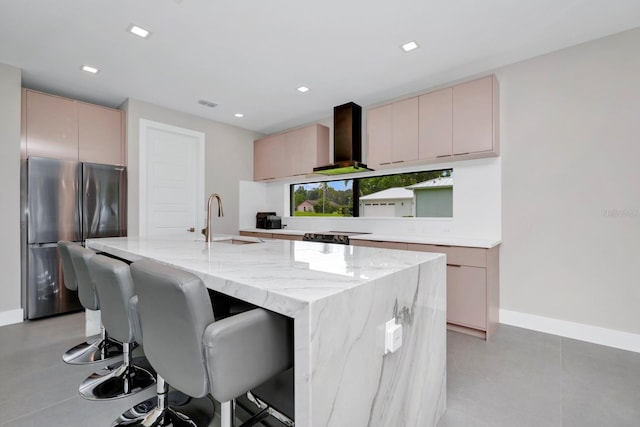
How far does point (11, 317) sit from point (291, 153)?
3.84 meters

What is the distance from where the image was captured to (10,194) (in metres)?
3.09

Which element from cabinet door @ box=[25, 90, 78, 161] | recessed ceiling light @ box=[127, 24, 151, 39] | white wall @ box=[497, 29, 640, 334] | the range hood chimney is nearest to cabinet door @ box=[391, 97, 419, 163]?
the range hood chimney

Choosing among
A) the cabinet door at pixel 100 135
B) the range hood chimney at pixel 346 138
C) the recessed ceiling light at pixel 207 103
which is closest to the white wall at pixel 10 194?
the cabinet door at pixel 100 135

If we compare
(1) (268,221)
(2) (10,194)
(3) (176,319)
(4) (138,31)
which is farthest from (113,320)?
(1) (268,221)

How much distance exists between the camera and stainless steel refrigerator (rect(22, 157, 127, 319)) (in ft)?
10.4

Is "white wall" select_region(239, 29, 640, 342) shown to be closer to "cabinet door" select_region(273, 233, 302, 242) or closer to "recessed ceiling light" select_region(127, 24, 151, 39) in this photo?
"cabinet door" select_region(273, 233, 302, 242)

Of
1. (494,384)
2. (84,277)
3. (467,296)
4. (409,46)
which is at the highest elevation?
(409,46)

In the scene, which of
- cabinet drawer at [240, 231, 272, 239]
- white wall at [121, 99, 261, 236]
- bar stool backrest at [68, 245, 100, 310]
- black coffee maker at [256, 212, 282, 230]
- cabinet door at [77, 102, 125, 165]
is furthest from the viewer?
black coffee maker at [256, 212, 282, 230]

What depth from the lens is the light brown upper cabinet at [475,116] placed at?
2.96 meters

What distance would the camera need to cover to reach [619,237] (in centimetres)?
256

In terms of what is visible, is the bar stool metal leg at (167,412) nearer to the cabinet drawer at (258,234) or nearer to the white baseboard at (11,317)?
the white baseboard at (11,317)

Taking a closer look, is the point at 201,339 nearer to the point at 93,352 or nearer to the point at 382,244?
the point at 93,352

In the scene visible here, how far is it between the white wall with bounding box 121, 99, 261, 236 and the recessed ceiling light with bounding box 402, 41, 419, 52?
3.32 m

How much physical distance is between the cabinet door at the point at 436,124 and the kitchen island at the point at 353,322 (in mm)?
1988
